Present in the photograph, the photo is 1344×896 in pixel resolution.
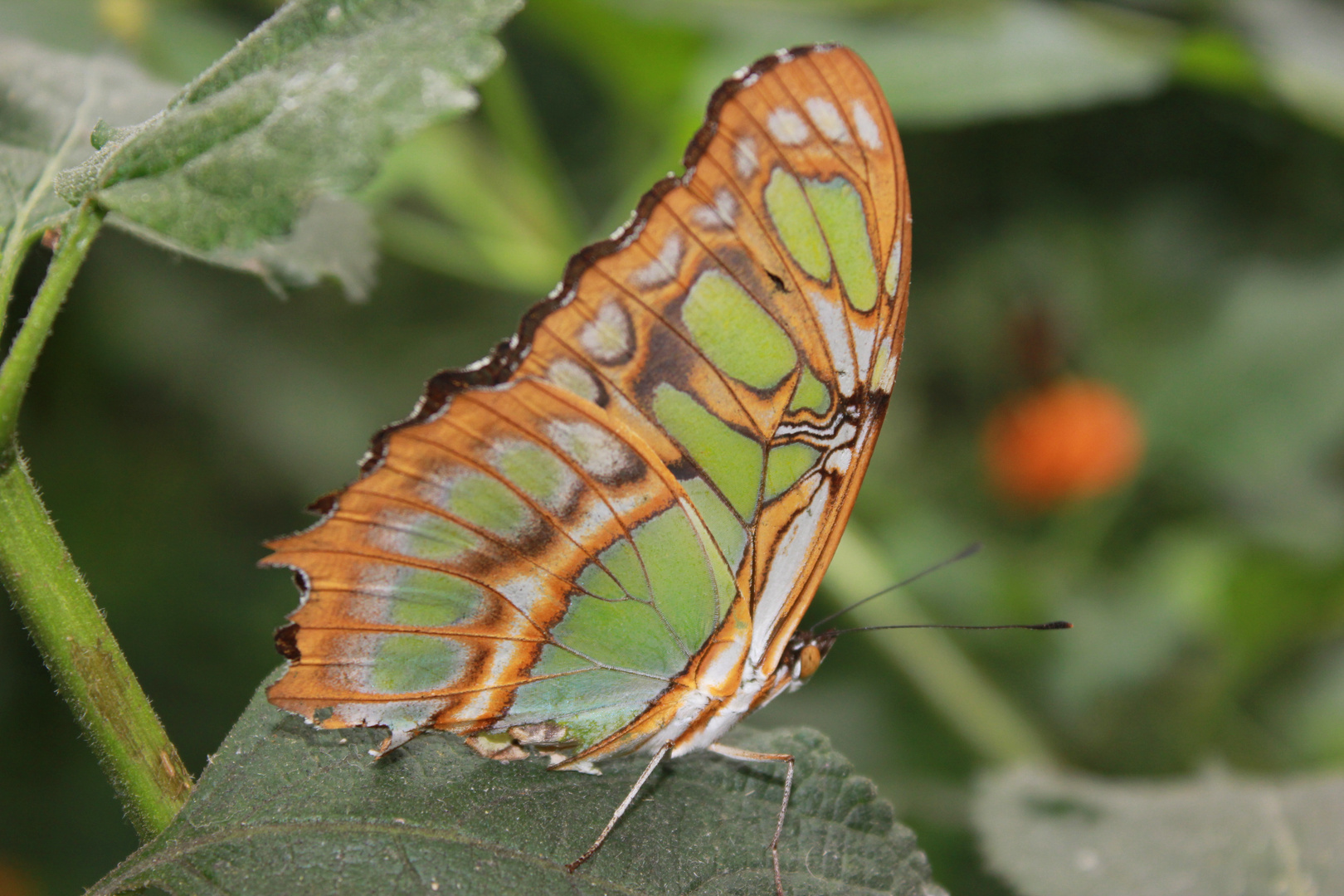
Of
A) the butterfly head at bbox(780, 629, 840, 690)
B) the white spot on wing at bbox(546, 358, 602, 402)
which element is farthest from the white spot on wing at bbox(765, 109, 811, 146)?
the butterfly head at bbox(780, 629, 840, 690)

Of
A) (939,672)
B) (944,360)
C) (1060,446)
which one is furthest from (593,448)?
(944,360)

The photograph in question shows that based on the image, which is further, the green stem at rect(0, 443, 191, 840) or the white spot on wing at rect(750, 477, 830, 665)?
the white spot on wing at rect(750, 477, 830, 665)

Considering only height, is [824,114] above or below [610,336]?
above

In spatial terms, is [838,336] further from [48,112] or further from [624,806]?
[48,112]

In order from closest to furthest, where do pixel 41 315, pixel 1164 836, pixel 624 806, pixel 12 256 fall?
pixel 41 315 → pixel 12 256 → pixel 624 806 → pixel 1164 836

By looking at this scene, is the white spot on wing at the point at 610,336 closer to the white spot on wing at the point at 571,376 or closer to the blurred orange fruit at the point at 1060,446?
the white spot on wing at the point at 571,376

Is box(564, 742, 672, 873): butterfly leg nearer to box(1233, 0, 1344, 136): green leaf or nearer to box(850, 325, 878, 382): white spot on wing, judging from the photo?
box(850, 325, 878, 382): white spot on wing

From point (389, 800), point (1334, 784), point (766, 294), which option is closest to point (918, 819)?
point (1334, 784)
